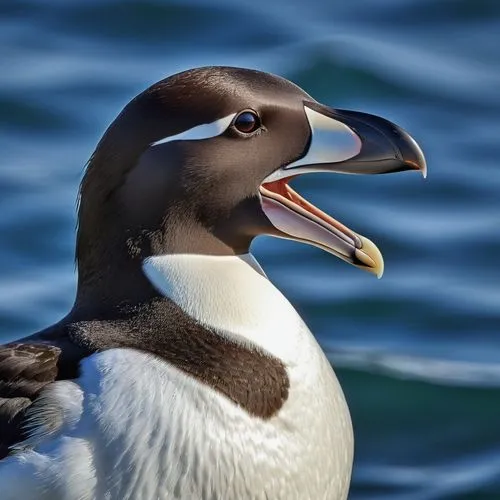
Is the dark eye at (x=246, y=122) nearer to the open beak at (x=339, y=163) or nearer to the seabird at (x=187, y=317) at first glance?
the seabird at (x=187, y=317)

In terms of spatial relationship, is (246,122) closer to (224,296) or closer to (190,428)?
(224,296)

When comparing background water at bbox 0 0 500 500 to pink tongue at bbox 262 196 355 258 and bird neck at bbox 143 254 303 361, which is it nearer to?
bird neck at bbox 143 254 303 361

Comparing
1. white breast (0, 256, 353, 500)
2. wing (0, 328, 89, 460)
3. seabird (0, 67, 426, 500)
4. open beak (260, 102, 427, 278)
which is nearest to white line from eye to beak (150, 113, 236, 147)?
seabird (0, 67, 426, 500)

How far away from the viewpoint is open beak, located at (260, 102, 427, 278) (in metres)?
4.65

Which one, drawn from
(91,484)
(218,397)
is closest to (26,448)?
(91,484)

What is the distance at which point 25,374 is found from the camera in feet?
15.1

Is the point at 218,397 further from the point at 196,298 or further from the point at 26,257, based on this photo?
the point at 26,257

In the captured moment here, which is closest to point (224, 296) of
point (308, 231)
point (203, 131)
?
point (308, 231)

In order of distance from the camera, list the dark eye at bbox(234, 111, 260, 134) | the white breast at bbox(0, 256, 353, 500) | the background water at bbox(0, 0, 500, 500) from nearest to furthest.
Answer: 1. the white breast at bbox(0, 256, 353, 500)
2. the dark eye at bbox(234, 111, 260, 134)
3. the background water at bbox(0, 0, 500, 500)

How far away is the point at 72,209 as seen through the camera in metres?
8.12

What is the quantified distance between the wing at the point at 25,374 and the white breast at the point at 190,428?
6 cm

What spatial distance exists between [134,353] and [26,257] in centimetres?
332

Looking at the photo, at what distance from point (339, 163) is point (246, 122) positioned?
0.26m

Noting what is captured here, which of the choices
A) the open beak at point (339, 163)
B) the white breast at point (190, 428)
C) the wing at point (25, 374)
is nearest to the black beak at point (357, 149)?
the open beak at point (339, 163)
